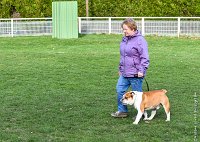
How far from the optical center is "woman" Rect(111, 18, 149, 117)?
695cm

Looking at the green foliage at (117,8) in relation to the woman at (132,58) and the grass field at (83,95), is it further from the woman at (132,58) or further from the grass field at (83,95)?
the woman at (132,58)

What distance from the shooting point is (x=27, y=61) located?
1395 centimetres

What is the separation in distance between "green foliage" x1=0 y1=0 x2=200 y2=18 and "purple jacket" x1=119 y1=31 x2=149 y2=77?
16652mm

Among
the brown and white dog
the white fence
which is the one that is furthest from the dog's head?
the white fence

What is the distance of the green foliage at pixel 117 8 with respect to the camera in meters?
23.5

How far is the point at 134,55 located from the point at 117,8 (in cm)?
1737

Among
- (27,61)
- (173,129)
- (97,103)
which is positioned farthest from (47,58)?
(173,129)

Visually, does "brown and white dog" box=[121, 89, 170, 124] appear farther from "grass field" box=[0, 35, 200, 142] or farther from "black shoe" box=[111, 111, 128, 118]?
"black shoe" box=[111, 111, 128, 118]

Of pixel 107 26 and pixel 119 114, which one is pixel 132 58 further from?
pixel 107 26

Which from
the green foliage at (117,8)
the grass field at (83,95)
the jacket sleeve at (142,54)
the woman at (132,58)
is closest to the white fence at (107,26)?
the green foliage at (117,8)

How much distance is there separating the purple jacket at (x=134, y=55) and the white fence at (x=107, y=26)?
14.4m

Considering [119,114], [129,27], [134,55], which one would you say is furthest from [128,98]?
[129,27]

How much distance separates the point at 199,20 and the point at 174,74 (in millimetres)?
10255

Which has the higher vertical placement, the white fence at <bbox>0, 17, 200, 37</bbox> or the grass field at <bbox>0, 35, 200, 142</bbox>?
the white fence at <bbox>0, 17, 200, 37</bbox>
